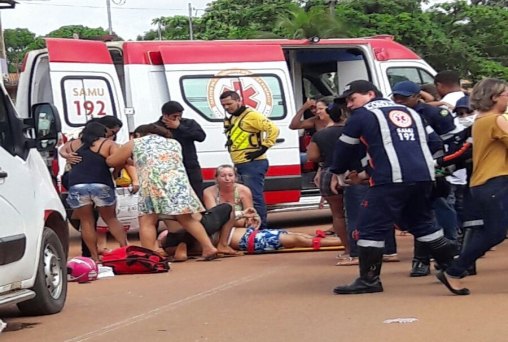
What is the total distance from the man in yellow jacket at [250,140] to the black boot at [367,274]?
409 cm

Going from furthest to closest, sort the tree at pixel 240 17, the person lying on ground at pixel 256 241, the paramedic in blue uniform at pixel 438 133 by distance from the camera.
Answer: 1. the tree at pixel 240 17
2. the person lying on ground at pixel 256 241
3. the paramedic in blue uniform at pixel 438 133

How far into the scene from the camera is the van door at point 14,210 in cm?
700

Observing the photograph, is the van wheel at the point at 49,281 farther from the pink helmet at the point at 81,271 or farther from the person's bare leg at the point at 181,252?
the person's bare leg at the point at 181,252

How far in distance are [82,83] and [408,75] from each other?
502 centimetres

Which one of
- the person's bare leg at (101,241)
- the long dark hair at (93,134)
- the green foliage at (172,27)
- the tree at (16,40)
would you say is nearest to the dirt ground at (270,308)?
the person's bare leg at (101,241)

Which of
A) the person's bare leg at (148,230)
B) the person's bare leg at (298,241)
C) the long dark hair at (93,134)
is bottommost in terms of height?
the person's bare leg at (298,241)

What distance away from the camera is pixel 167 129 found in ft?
38.2

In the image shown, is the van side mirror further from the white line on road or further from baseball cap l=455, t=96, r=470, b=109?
→ baseball cap l=455, t=96, r=470, b=109

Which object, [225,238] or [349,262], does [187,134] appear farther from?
[349,262]

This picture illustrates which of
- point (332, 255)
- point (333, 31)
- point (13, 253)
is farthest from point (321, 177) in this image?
point (333, 31)

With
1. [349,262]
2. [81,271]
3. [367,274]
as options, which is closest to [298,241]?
[349,262]

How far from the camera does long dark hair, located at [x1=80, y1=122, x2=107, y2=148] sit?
11.3 m

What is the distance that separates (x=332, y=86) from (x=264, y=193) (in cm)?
304

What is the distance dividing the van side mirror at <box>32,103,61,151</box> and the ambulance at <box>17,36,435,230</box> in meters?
4.56
